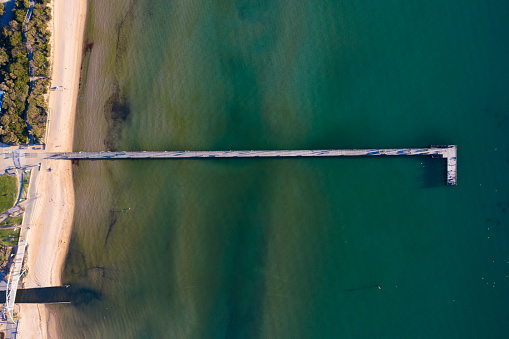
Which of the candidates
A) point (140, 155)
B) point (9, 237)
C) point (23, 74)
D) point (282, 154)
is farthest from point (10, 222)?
point (282, 154)

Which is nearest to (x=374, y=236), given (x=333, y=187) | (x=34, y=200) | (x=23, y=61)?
(x=333, y=187)

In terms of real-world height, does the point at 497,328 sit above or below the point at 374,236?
below

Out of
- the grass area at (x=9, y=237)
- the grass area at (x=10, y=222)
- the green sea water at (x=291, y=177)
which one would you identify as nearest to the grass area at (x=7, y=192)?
the grass area at (x=10, y=222)

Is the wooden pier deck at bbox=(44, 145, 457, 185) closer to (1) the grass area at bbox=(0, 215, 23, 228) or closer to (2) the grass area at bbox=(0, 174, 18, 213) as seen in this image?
(2) the grass area at bbox=(0, 174, 18, 213)

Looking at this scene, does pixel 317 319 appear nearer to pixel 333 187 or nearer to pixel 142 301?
pixel 333 187

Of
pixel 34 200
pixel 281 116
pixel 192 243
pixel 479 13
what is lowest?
pixel 192 243

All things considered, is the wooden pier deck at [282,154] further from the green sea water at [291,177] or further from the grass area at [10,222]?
the grass area at [10,222]

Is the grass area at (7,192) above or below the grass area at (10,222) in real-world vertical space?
above
